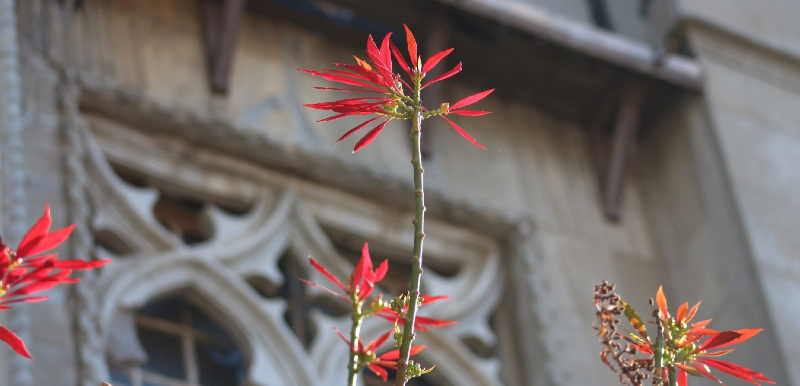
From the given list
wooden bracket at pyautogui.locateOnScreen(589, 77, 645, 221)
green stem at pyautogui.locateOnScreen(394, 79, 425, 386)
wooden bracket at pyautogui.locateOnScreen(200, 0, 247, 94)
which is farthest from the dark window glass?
green stem at pyautogui.locateOnScreen(394, 79, 425, 386)

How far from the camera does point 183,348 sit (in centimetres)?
528

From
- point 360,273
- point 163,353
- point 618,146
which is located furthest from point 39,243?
point 618,146

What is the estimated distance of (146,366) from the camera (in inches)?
202

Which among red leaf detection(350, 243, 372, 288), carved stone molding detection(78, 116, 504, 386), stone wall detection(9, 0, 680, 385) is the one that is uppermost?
stone wall detection(9, 0, 680, 385)

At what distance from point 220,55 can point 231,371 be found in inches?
58.0

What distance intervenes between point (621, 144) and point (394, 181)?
4.67 ft

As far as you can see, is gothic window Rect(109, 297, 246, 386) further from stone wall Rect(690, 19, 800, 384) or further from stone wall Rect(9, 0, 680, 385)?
stone wall Rect(690, 19, 800, 384)

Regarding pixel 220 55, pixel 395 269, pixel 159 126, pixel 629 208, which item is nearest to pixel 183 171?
pixel 159 126

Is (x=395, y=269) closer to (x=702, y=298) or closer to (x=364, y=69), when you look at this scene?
(x=702, y=298)

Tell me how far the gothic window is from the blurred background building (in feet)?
0.03

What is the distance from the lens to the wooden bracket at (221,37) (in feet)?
19.6

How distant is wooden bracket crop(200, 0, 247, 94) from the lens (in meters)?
5.96

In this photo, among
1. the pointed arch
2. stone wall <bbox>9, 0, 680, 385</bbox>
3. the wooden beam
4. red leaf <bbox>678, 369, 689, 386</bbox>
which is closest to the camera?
red leaf <bbox>678, 369, 689, 386</bbox>

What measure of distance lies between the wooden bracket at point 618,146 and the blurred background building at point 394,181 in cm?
2
